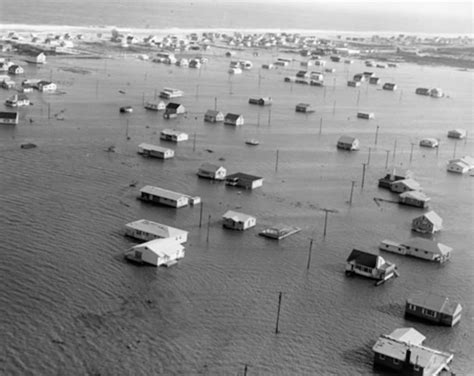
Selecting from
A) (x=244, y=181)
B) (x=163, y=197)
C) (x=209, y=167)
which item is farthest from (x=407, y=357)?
(x=209, y=167)

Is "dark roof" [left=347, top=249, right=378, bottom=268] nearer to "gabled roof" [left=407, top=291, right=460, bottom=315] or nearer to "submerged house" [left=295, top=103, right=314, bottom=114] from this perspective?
"gabled roof" [left=407, top=291, right=460, bottom=315]

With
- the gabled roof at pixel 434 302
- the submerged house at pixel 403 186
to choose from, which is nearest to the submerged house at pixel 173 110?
the submerged house at pixel 403 186

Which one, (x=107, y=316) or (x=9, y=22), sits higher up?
(x=9, y=22)

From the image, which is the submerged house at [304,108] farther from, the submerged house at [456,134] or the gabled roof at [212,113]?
the submerged house at [456,134]

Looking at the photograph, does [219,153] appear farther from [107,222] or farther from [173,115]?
[107,222]

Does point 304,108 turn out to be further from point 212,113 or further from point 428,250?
point 428,250

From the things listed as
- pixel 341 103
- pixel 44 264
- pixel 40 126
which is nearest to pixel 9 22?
pixel 341 103
